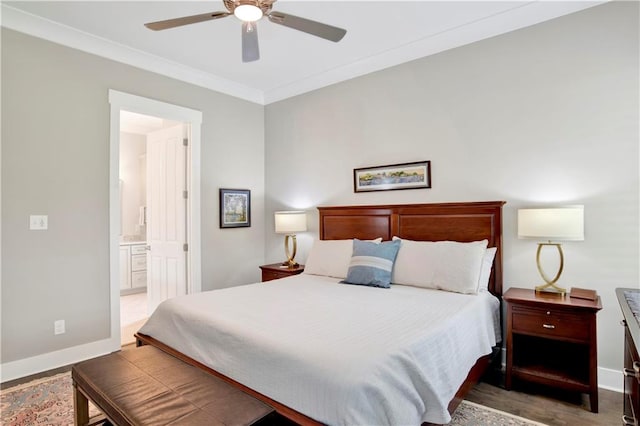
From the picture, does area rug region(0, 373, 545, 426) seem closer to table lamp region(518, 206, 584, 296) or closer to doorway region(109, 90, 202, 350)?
doorway region(109, 90, 202, 350)

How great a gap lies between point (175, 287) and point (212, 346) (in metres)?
2.47

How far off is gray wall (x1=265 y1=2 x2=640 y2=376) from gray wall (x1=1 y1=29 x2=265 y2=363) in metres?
2.57

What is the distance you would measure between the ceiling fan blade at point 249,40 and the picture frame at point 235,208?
215 cm

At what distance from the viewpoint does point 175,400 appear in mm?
1523

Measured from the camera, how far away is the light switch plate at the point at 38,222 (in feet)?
9.65

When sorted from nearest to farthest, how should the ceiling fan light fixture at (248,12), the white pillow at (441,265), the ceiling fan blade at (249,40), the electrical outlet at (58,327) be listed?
the ceiling fan light fixture at (248,12), the ceiling fan blade at (249,40), the white pillow at (441,265), the electrical outlet at (58,327)

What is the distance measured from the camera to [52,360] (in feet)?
9.93

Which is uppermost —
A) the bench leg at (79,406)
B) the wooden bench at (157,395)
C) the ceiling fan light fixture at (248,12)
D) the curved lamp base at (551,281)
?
the ceiling fan light fixture at (248,12)

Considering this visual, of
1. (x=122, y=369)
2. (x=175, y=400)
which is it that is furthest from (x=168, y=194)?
(x=175, y=400)

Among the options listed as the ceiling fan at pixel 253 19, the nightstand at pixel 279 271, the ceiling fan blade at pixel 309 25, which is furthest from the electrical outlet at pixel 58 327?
the ceiling fan blade at pixel 309 25

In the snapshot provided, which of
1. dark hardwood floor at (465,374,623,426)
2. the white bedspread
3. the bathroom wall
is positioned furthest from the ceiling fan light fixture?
the bathroom wall

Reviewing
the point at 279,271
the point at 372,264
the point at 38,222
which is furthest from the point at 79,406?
the point at 279,271

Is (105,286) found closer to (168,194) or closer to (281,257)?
(168,194)

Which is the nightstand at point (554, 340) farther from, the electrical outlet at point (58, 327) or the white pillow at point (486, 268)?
the electrical outlet at point (58, 327)
